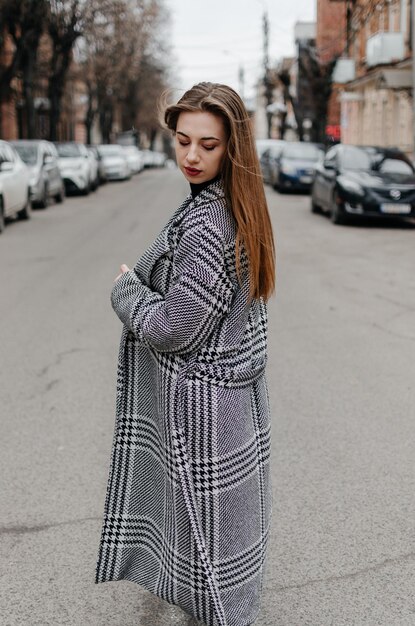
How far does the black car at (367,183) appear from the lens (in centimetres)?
1648

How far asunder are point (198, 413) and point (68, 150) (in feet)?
91.2

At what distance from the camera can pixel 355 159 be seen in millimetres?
17594

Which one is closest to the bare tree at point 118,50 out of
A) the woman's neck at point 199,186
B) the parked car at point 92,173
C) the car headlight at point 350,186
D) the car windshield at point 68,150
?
the parked car at point 92,173

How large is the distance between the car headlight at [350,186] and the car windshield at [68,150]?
13914 mm

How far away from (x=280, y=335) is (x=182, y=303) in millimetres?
5403

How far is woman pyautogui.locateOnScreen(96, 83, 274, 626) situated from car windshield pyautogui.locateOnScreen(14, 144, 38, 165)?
19.8 m

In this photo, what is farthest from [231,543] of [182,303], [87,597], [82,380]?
[82,380]

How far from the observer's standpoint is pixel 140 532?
8.63 ft

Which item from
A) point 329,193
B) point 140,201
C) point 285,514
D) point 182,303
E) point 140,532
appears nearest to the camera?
point 182,303

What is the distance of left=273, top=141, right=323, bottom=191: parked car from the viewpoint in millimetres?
26891

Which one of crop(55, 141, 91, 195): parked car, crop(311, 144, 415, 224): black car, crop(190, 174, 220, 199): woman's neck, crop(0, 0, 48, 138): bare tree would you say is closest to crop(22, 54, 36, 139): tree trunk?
crop(0, 0, 48, 138): bare tree

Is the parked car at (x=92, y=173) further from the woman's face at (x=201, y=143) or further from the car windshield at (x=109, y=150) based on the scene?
the woman's face at (x=201, y=143)

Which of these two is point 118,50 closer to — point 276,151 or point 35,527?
point 276,151

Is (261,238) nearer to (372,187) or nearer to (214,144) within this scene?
(214,144)
